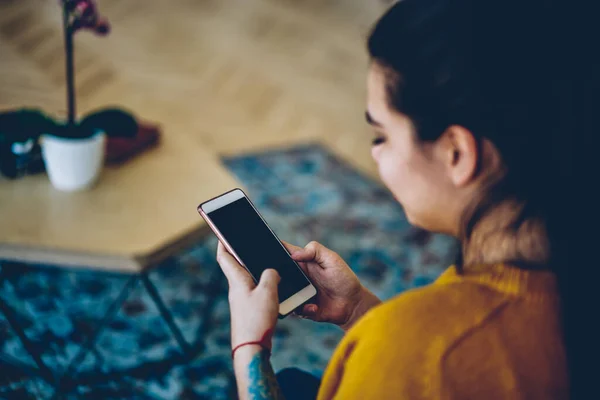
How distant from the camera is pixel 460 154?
0.56 metres

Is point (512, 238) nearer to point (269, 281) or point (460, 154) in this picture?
point (460, 154)

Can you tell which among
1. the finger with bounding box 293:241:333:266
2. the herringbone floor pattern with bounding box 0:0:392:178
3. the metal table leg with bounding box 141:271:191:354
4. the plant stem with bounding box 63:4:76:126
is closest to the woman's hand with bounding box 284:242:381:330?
the finger with bounding box 293:241:333:266

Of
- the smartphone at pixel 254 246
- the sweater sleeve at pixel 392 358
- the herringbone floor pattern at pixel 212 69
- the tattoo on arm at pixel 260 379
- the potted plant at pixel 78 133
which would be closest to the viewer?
the sweater sleeve at pixel 392 358

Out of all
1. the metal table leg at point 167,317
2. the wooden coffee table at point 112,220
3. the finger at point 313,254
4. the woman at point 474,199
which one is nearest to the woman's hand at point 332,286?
the finger at point 313,254

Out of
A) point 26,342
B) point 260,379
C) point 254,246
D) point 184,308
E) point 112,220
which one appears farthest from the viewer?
point 184,308

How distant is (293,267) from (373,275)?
108cm

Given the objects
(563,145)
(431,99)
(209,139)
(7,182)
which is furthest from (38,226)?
(209,139)

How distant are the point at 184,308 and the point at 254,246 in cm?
88

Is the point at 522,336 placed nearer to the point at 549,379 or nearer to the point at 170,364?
the point at 549,379

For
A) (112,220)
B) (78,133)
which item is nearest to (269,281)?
(112,220)

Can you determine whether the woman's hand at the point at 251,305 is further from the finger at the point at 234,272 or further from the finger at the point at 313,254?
the finger at the point at 313,254

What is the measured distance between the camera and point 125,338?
1428mm

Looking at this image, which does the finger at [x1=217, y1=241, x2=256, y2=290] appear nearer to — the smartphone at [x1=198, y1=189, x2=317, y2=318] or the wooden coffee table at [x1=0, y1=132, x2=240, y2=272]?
the smartphone at [x1=198, y1=189, x2=317, y2=318]

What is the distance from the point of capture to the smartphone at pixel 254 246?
0.75 m
